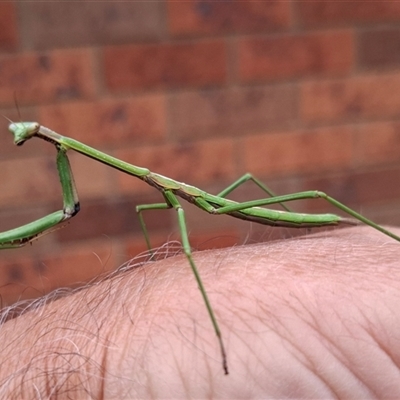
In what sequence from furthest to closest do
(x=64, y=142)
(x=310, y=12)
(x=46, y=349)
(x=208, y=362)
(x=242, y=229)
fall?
1. (x=242, y=229)
2. (x=310, y=12)
3. (x=64, y=142)
4. (x=46, y=349)
5. (x=208, y=362)

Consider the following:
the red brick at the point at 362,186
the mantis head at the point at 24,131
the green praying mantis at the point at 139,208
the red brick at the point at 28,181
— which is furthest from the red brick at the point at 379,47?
the mantis head at the point at 24,131

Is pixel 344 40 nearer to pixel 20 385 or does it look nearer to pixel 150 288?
pixel 150 288

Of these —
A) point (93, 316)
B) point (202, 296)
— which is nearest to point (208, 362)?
point (202, 296)

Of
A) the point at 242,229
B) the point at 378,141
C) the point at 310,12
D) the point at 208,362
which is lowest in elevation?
the point at 242,229

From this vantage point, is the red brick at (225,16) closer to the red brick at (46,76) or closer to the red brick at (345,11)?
the red brick at (345,11)

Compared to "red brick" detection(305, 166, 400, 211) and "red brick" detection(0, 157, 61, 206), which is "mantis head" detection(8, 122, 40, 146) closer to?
"red brick" detection(0, 157, 61, 206)

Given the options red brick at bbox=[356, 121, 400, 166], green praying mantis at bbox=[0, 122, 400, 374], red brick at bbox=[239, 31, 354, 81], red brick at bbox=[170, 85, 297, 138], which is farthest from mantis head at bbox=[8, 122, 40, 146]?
red brick at bbox=[356, 121, 400, 166]
